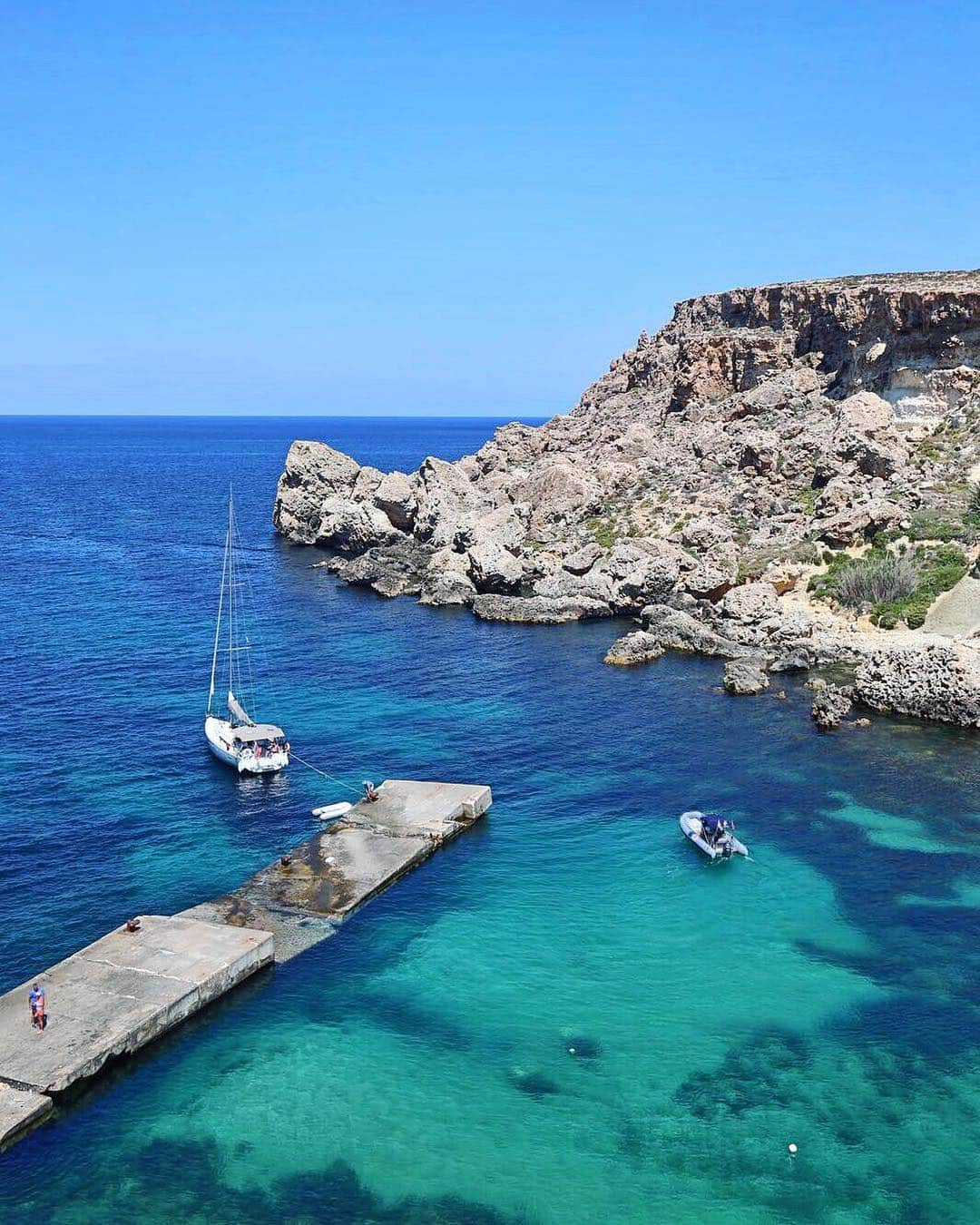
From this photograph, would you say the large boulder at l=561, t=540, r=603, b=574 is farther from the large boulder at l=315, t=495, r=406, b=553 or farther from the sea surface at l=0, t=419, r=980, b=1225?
the large boulder at l=315, t=495, r=406, b=553

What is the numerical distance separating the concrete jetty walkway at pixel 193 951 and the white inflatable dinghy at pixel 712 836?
954 cm

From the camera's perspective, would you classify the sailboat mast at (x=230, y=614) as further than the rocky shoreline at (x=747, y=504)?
No

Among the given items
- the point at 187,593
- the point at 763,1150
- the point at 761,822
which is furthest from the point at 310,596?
the point at 763,1150

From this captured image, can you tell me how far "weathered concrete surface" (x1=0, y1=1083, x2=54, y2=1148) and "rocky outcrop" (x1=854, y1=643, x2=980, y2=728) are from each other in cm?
4794

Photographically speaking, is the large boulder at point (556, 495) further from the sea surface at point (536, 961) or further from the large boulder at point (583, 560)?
the sea surface at point (536, 961)

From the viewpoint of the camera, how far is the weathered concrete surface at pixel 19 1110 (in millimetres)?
27484

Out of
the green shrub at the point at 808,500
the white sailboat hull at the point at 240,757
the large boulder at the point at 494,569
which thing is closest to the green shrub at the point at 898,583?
the green shrub at the point at 808,500

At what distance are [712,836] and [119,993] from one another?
78.7ft

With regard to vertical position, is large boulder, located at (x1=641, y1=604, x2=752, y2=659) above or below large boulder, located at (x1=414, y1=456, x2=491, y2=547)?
below

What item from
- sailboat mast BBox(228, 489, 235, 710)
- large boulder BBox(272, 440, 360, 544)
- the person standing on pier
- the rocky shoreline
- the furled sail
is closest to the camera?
the person standing on pier

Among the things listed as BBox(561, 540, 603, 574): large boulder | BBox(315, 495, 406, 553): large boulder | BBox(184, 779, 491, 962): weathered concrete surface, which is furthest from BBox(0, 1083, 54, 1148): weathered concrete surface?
BBox(315, 495, 406, 553): large boulder

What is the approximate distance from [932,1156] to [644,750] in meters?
29.7

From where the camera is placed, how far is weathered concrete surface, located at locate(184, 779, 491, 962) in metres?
38.2

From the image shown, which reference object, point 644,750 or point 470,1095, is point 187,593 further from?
point 470,1095
